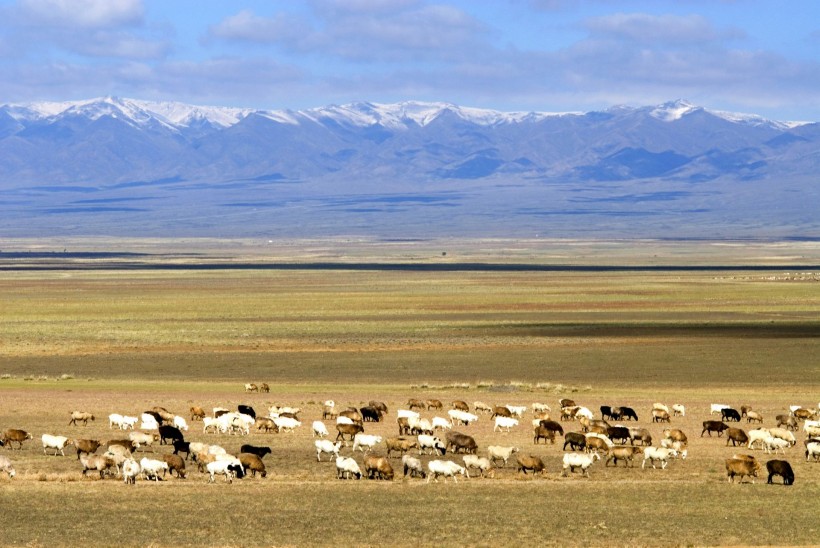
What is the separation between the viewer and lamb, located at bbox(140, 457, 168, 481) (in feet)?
72.8

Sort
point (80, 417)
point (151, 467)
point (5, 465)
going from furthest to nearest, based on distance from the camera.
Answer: point (80, 417) < point (5, 465) < point (151, 467)

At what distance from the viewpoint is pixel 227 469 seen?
73.7 feet

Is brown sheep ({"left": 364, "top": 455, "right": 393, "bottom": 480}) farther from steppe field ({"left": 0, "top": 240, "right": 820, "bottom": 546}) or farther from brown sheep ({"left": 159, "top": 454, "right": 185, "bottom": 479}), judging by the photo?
brown sheep ({"left": 159, "top": 454, "right": 185, "bottom": 479})

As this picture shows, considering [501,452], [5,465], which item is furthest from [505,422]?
[5,465]

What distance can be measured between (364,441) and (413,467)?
8.86 feet

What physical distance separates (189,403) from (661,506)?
16.6 metres

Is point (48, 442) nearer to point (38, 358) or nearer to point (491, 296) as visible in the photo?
point (38, 358)

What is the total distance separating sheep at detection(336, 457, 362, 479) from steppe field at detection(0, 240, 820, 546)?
431 millimetres

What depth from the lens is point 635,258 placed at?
15525cm

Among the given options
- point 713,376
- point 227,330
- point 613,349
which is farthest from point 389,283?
point 713,376

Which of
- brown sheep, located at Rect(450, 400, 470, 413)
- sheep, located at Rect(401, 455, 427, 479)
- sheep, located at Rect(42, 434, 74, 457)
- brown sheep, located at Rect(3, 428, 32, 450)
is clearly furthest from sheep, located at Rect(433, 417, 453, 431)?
brown sheep, located at Rect(3, 428, 32, 450)

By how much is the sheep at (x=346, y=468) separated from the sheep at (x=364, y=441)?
7.80 ft

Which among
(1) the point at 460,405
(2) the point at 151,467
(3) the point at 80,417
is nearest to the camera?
(2) the point at 151,467

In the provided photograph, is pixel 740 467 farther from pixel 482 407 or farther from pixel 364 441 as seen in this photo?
pixel 482 407
